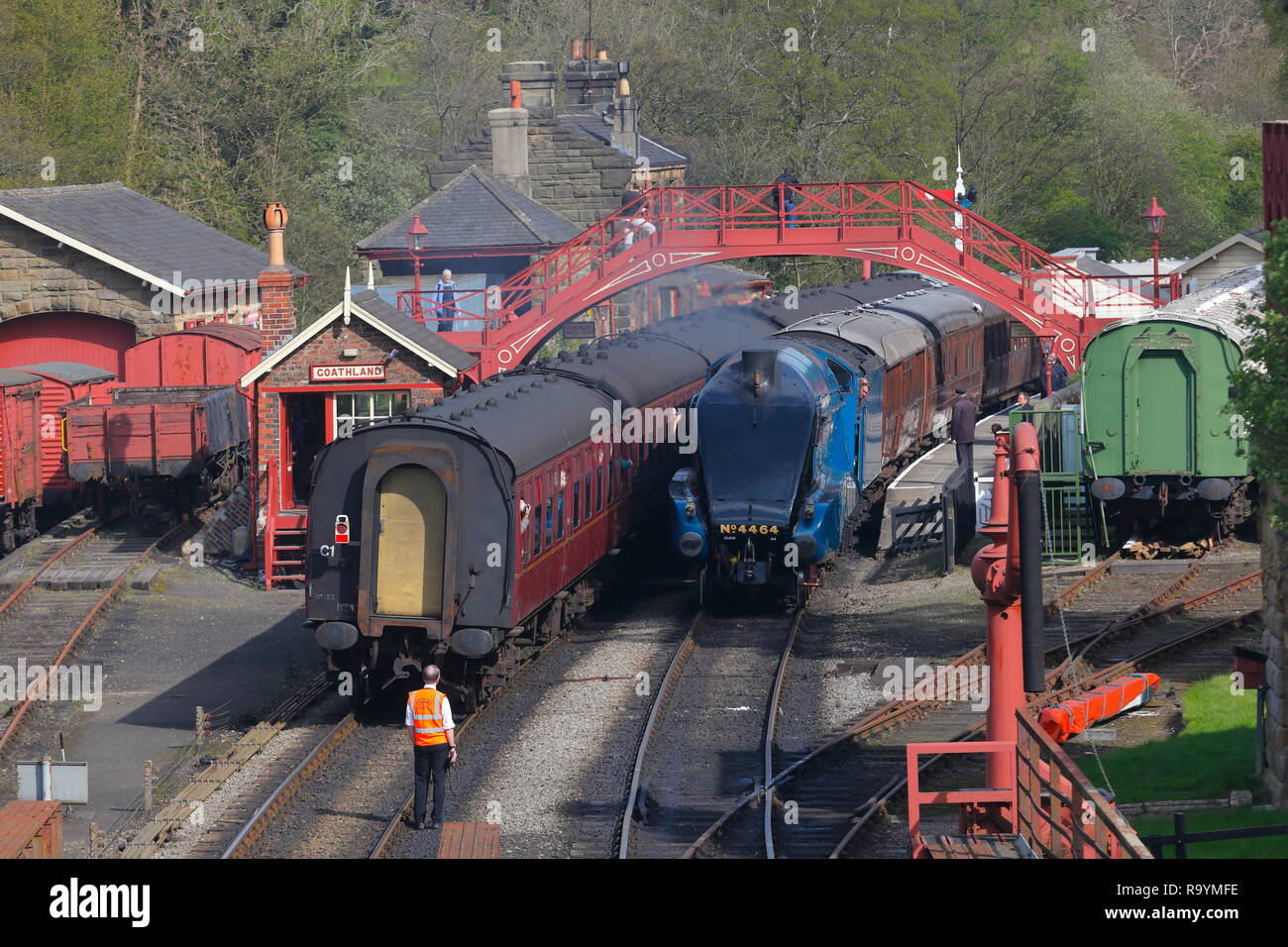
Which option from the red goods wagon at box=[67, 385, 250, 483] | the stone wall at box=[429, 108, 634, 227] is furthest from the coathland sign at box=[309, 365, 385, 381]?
the stone wall at box=[429, 108, 634, 227]

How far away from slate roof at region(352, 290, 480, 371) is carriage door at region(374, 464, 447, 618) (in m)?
8.25

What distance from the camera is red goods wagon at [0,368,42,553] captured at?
88.5ft

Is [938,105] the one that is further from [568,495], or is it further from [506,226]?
[568,495]

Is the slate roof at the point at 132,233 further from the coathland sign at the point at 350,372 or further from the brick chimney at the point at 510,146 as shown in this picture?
the coathland sign at the point at 350,372

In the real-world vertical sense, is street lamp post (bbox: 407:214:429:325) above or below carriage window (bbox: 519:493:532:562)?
above

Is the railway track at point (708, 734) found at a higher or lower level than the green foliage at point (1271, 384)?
lower

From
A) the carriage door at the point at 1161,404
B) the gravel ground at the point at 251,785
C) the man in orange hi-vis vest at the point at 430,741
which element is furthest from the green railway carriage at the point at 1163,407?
the man in orange hi-vis vest at the point at 430,741

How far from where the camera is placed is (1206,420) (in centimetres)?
2294

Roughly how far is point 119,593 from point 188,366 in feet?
26.9

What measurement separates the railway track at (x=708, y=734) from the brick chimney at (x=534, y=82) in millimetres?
28136

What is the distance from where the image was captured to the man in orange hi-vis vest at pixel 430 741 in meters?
14.3

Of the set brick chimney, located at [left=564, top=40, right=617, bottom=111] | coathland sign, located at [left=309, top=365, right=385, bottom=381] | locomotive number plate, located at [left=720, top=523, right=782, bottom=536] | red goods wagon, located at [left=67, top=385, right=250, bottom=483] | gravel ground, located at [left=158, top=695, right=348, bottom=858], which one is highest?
brick chimney, located at [left=564, top=40, right=617, bottom=111]

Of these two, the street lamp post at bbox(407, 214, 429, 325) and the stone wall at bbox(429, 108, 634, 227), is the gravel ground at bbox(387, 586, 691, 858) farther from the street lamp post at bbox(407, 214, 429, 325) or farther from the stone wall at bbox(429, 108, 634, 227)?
the stone wall at bbox(429, 108, 634, 227)

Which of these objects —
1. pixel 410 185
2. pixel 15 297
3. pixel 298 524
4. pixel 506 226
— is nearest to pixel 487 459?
pixel 298 524
